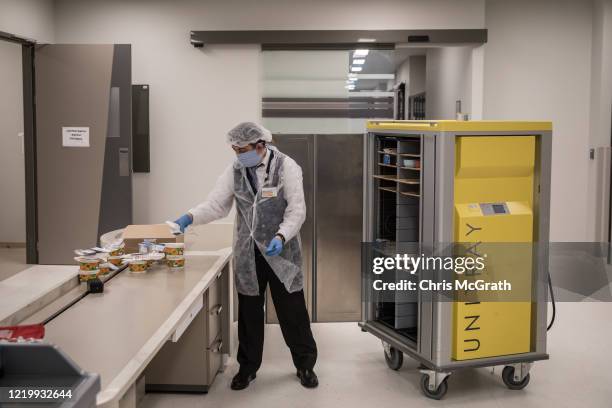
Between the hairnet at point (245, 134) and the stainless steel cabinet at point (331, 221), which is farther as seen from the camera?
the stainless steel cabinet at point (331, 221)

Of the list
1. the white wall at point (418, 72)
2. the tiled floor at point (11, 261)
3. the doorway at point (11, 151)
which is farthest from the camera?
the white wall at point (418, 72)

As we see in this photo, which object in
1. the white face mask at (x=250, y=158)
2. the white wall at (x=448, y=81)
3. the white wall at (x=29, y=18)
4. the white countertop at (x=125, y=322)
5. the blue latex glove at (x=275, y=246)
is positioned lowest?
the white countertop at (x=125, y=322)

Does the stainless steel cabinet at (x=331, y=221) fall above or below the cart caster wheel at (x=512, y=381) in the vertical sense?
above

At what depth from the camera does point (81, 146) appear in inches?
273

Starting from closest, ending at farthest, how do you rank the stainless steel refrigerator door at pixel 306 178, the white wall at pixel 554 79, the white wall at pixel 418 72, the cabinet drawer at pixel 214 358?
the cabinet drawer at pixel 214 358 < the stainless steel refrigerator door at pixel 306 178 < the white wall at pixel 554 79 < the white wall at pixel 418 72

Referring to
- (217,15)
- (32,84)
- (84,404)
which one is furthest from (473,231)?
(32,84)

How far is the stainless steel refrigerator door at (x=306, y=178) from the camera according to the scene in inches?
209

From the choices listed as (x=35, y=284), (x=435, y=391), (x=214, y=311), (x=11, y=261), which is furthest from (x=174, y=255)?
(x=11, y=261)

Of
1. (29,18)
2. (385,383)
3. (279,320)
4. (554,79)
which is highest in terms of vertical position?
(29,18)

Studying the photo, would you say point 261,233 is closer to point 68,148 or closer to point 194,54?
point 194,54

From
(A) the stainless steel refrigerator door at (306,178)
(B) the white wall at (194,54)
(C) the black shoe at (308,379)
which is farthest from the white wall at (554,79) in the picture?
(C) the black shoe at (308,379)

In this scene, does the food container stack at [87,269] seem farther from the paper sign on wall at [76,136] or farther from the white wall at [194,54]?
the paper sign on wall at [76,136]

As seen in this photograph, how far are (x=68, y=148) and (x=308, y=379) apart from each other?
3.86 m

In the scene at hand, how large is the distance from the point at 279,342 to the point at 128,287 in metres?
1.82
